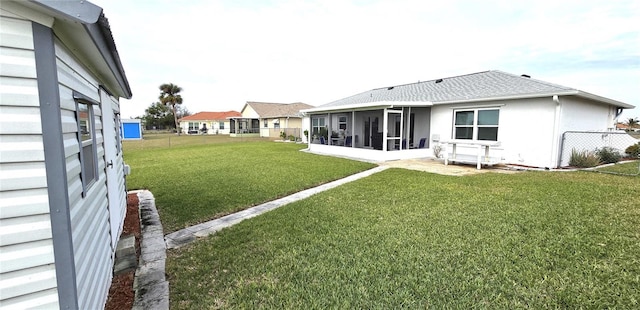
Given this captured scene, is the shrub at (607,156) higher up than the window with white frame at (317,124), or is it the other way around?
the window with white frame at (317,124)

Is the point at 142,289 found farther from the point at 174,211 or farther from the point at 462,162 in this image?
the point at 462,162

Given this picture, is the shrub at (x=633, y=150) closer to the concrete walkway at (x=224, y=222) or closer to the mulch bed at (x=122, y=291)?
the concrete walkway at (x=224, y=222)

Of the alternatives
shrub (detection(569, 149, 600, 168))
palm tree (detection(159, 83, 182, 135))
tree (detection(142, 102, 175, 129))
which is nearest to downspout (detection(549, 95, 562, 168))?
shrub (detection(569, 149, 600, 168))

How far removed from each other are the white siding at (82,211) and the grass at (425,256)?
2.54 ft

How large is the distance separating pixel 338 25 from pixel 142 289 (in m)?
15.5

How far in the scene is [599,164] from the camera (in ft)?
38.5

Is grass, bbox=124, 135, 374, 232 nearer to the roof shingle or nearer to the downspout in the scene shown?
the downspout

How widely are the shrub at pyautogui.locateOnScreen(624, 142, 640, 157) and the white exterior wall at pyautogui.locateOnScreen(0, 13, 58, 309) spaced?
20873 mm

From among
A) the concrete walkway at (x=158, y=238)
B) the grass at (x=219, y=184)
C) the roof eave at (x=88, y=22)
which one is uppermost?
the roof eave at (x=88, y=22)

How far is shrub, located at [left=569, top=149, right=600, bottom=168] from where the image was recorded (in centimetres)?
1090

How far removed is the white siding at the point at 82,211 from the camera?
2.09 meters

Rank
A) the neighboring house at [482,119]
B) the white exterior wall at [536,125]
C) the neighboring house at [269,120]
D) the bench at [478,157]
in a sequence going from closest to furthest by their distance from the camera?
the white exterior wall at [536,125] → the neighboring house at [482,119] → the bench at [478,157] → the neighboring house at [269,120]

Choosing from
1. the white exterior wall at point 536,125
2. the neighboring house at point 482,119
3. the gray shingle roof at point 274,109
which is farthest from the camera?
the gray shingle roof at point 274,109

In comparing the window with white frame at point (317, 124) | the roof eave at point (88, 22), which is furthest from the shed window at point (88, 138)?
the window with white frame at point (317, 124)
